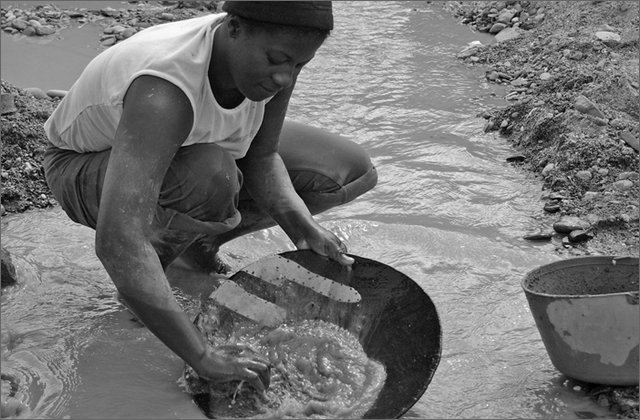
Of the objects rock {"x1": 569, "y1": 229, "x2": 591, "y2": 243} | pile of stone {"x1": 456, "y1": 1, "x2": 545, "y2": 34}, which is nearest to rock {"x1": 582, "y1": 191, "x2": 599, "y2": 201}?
rock {"x1": 569, "y1": 229, "x2": 591, "y2": 243}

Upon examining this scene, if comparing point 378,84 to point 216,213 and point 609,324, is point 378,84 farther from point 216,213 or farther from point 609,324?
point 609,324

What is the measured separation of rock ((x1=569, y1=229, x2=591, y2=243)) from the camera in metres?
3.81

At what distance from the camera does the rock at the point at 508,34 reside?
250 inches

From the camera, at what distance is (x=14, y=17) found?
7031mm

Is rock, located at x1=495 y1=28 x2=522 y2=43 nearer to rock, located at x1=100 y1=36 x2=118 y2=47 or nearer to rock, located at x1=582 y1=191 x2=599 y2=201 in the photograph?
rock, located at x1=582 y1=191 x2=599 y2=201

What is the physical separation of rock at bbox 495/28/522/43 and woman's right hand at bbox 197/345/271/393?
4.31m

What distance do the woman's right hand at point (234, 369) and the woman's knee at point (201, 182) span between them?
560 mm

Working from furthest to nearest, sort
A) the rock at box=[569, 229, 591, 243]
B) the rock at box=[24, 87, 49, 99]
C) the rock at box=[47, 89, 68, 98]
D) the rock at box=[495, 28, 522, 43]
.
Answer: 1. the rock at box=[495, 28, 522, 43]
2. the rock at box=[47, 89, 68, 98]
3. the rock at box=[24, 87, 49, 99]
4. the rock at box=[569, 229, 591, 243]

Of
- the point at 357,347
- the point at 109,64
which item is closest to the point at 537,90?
the point at 357,347

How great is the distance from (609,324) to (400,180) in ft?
6.59

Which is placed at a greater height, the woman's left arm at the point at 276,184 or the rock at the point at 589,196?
the woman's left arm at the point at 276,184

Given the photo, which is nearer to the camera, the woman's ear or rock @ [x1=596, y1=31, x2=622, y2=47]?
the woman's ear

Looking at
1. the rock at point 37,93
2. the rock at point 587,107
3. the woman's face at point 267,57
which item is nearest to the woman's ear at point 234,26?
the woman's face at point 267,57

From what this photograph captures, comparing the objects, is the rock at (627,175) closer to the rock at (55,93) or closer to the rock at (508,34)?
the rock at (508,34)
